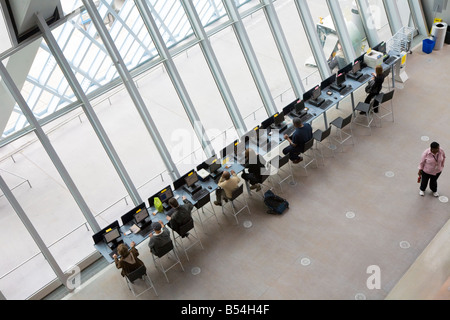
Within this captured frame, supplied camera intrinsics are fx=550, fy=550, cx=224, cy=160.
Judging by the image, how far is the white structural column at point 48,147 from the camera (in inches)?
370

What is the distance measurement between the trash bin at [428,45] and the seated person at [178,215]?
8.58 metres

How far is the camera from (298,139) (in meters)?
11.4

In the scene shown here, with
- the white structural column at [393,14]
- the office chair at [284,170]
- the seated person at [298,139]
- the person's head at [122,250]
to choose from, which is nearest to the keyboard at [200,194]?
the office chair at [284,170]

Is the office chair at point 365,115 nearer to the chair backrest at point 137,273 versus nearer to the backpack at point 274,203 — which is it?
the backpack at point 274,203

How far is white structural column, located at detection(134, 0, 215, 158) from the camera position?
35.5 feet

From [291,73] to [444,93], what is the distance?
148 inches

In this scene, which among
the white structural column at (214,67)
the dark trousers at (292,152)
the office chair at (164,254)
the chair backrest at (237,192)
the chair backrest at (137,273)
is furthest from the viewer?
the dark trousers at (292,152)

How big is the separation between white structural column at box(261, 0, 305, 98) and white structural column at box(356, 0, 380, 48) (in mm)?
2747

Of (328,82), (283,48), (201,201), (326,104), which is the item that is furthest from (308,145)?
(283,48)

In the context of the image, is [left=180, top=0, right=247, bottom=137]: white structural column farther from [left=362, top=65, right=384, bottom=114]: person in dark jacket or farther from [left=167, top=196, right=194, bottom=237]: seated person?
[left=362, top=65, right=384, bottom=114]: person in dark jacket

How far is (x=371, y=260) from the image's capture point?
9727 mm

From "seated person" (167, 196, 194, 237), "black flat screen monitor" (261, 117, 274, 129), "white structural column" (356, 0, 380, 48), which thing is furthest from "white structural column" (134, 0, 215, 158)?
"white structural column" (356, 0, 380, 48)

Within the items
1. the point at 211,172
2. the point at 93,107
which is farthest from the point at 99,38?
the point at 211,172

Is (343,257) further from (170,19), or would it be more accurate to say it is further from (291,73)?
A: (170,19)
